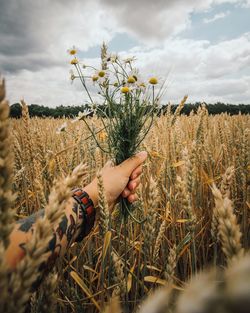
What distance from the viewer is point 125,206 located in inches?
47.7

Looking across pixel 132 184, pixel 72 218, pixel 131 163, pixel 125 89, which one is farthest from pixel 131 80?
pixel 72 218

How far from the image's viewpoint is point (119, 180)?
1156 mm

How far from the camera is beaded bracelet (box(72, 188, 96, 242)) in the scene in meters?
0.97

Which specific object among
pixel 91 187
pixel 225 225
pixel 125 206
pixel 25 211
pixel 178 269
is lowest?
pixel 178 269

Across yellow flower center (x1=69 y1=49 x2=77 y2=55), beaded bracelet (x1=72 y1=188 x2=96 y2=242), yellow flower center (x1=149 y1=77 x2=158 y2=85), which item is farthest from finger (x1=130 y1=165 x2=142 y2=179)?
yellow flower center (x1=69 y1=49 x2=77 y2=55)

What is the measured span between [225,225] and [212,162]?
5.12ft

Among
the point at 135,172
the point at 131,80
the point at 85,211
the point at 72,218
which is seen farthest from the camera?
the point at 135,172

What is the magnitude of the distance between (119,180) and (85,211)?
24 cm

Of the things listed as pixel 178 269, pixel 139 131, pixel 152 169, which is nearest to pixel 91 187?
pixel 139 131

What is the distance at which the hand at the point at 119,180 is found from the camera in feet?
3.72

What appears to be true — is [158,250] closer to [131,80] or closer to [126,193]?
[126,193]

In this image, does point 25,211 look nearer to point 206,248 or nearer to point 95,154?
point 95,154

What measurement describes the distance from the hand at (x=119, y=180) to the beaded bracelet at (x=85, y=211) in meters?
0.07

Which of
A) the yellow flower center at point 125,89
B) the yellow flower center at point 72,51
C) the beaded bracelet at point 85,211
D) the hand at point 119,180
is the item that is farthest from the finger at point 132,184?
the yellow flower center at point 72,51
